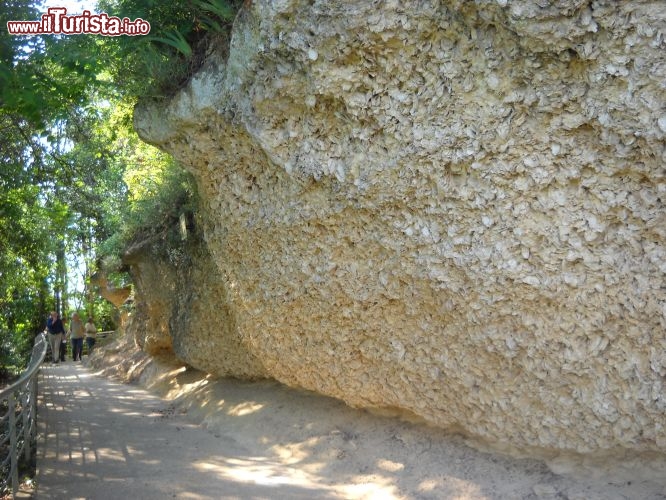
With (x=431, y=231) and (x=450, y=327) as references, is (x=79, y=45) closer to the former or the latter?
(x=431, y=231)

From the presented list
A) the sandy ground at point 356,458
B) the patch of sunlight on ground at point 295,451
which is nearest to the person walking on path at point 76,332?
the sandy ground at point 356,458

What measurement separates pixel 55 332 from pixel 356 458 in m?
13.1

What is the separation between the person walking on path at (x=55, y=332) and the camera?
16.2 metres

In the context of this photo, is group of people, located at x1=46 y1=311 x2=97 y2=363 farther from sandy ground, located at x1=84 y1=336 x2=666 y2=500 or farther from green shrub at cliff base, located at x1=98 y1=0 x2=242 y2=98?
green shrub at cliff base, located at x1=98 y1=0 x2=242 y2=98

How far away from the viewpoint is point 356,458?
5.97m

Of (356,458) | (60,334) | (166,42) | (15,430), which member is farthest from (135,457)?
(60,334)

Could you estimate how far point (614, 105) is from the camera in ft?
12.4

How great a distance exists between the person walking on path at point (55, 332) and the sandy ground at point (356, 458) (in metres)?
8.73

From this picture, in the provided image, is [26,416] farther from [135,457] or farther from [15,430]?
[135,457]

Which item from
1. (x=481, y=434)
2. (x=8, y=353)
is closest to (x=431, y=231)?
(x=481, y=434)

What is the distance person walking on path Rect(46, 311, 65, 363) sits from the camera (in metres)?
16.2

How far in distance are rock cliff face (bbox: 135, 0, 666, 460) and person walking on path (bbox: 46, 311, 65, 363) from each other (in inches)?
477

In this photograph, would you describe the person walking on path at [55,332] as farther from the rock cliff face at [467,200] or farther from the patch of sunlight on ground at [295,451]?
the rock cliff face at [467,200]

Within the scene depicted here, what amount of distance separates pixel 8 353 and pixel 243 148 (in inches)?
362
